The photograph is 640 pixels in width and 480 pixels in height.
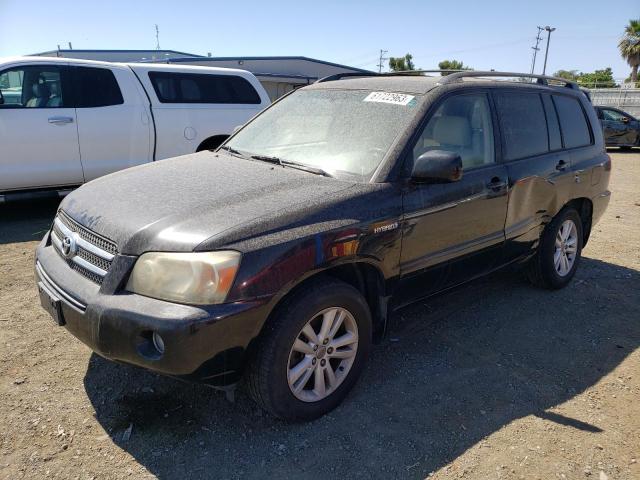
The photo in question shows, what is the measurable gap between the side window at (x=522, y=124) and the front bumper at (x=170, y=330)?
2.46 meters

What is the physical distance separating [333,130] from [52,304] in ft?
6.42

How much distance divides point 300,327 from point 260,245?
1.55 ft

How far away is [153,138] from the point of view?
6.99 meters

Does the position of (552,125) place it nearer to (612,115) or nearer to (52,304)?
(52,304)

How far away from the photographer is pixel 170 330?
2.29 metres

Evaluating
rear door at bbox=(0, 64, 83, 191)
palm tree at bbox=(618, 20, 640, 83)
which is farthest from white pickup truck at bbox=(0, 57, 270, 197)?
palm tree at bbox=(618, 20, 640, 83)

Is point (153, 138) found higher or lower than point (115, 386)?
higher

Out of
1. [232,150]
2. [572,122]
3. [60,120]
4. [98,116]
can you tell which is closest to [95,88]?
[98,116]

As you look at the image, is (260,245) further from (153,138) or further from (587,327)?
(153,138)

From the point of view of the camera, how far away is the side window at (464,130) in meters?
3.40

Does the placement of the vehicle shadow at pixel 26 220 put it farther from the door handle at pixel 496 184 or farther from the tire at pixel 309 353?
the door handle at pixel 496 184

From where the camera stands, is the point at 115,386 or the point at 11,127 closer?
the point at 115,386

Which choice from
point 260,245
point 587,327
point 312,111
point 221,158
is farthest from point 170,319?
point 587,327

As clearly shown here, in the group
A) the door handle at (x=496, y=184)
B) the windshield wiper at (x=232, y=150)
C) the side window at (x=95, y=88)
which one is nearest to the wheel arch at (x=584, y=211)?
the door handle at (x=496, y=184)
